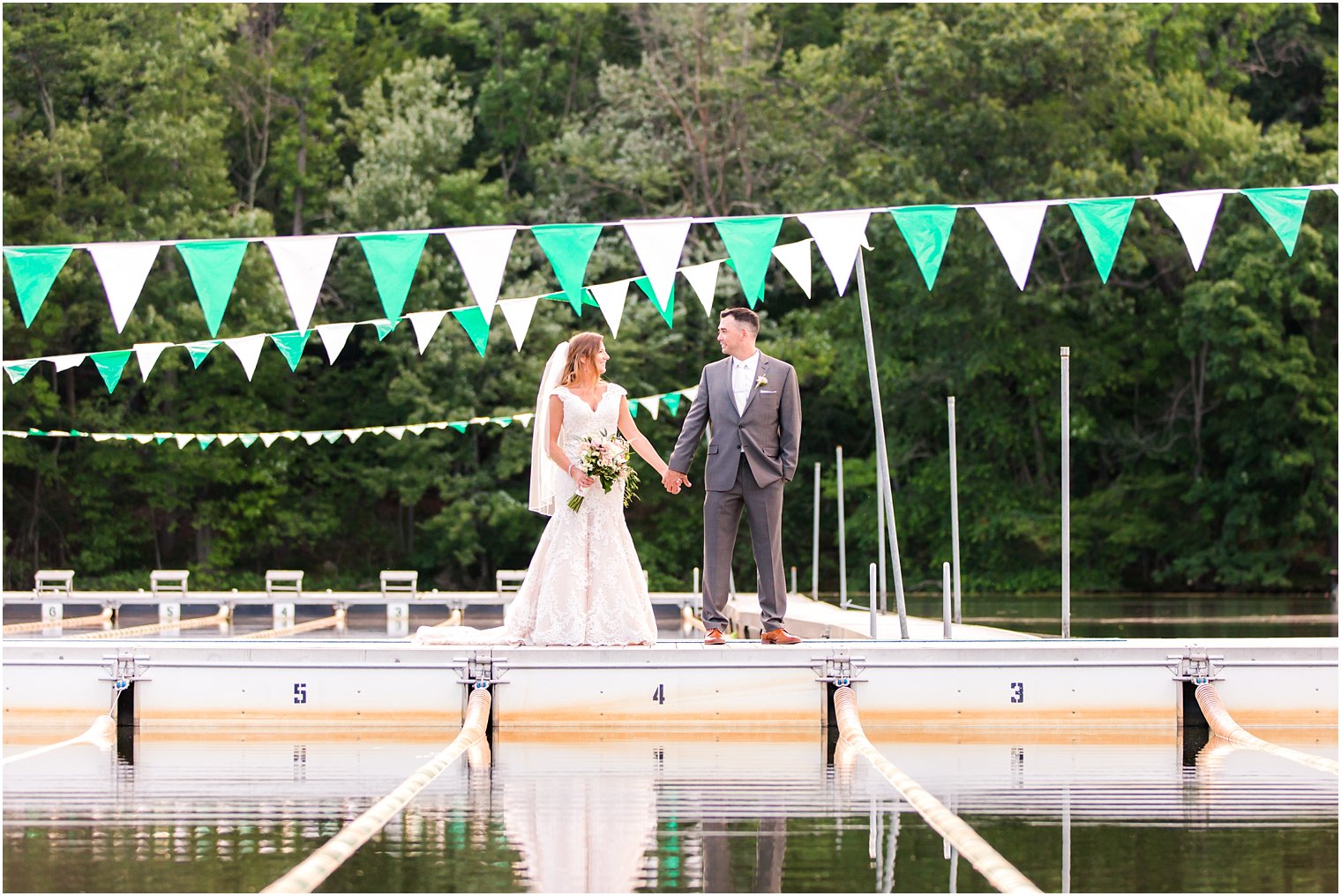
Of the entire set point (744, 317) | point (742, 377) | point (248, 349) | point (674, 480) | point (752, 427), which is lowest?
point (674, 480)

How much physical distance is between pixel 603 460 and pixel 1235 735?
138 inches

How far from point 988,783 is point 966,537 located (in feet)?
94.2

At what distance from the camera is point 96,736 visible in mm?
8844

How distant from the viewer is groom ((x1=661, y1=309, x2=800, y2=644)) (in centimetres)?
998

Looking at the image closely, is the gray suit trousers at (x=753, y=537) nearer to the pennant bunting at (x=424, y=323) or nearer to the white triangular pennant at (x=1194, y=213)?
the white triangular pennant at (x=1194, y=213)

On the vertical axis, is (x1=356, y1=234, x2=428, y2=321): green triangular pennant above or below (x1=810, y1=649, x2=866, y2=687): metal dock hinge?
above

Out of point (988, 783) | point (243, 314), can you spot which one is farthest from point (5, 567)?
point (988, 783)

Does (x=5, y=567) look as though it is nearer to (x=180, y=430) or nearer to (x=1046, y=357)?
(x=180, y=430)

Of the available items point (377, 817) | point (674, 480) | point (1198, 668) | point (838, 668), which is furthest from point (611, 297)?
point (377, 817)

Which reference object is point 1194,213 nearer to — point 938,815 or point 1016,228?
point 1016,228

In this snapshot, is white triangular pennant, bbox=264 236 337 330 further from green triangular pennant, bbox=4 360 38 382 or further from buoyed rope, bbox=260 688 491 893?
green triangular pennant, bbox=4 360 38 382

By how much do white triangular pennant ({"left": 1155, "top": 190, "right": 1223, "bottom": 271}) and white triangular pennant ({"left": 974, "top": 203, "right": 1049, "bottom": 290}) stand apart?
70 cm

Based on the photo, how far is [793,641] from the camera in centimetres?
1013

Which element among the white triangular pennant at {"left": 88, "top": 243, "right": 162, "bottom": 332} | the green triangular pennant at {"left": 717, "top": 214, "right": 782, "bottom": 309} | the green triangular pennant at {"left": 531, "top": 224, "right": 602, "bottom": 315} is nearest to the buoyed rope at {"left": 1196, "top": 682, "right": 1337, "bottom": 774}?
the green triangular pennant at {"left": 717, "top": 214, "right": 782, "bottom": 309}
